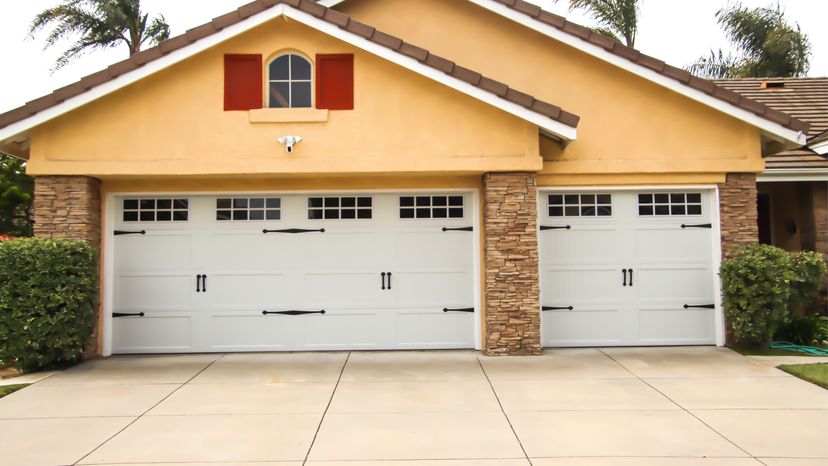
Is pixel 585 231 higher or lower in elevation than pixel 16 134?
lower

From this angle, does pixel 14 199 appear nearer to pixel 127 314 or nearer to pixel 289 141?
pixel 127 314

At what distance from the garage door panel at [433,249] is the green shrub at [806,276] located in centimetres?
455

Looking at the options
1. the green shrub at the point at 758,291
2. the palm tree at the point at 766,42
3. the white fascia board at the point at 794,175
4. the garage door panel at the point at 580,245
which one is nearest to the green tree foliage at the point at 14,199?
the garage door panel at the point at 580,245

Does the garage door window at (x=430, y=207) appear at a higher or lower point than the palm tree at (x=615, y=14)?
lower

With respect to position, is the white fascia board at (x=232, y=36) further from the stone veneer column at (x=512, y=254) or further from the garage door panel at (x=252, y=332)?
the garage door panel at (x=252, y=332)

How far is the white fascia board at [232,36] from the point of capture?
27.1ft

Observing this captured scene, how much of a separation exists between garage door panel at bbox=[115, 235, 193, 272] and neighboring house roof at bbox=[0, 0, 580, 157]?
6.77ft

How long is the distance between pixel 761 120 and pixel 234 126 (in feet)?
24.1

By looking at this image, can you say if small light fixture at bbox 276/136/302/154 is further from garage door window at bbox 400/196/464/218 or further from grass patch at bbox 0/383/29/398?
grass patch at bbox 0/383/29/398

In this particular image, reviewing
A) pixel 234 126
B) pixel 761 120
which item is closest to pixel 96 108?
pixel 234 126

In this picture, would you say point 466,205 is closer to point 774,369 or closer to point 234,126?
point 234,126

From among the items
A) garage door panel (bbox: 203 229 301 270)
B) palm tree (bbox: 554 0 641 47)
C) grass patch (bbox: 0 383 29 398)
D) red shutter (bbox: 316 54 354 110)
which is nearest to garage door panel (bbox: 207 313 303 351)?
garage door panel (bbox: 203 229 301 270)

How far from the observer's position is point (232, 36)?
837 cm

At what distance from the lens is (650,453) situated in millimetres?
5070
